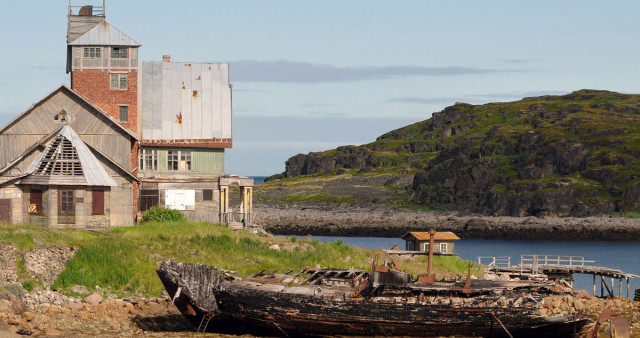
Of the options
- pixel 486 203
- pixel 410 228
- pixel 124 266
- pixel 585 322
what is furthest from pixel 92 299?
pixel 486 203

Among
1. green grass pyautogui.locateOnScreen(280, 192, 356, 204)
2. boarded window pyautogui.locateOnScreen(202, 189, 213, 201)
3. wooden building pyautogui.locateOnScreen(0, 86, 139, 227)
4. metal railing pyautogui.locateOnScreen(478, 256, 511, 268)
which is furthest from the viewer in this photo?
green grass pyautogui.locateOnScreen(280, 192, 356, 204)

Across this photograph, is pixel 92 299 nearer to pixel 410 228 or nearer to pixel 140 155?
pixel 140 155

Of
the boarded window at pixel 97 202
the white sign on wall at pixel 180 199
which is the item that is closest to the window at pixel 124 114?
the white sign on wall at pixel 180 199

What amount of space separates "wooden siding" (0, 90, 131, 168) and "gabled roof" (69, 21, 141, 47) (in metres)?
4.72

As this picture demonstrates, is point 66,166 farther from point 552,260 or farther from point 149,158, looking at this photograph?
point 552,260

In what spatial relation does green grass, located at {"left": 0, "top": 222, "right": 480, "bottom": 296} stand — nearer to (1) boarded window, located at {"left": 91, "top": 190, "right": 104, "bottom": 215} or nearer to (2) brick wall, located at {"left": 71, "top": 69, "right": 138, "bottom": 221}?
(1) boarded window, located at {"left": 91, "top": 190, "right": 104, "bottom": 215}

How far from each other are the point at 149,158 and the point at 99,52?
710 cm

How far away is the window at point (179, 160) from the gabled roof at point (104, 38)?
6.98 m

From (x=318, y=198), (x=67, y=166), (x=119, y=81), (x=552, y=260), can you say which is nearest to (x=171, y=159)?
(x=119, y=81)

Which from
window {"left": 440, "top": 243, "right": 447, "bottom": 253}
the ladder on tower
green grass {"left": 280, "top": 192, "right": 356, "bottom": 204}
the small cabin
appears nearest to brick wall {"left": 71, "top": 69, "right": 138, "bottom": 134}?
the small cabin

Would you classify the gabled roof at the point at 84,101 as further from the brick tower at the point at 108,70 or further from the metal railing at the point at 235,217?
the metal railing at the point at 235,217

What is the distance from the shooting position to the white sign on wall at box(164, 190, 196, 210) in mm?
53812

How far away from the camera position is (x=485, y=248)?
325 feet

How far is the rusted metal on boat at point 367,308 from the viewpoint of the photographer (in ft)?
109
